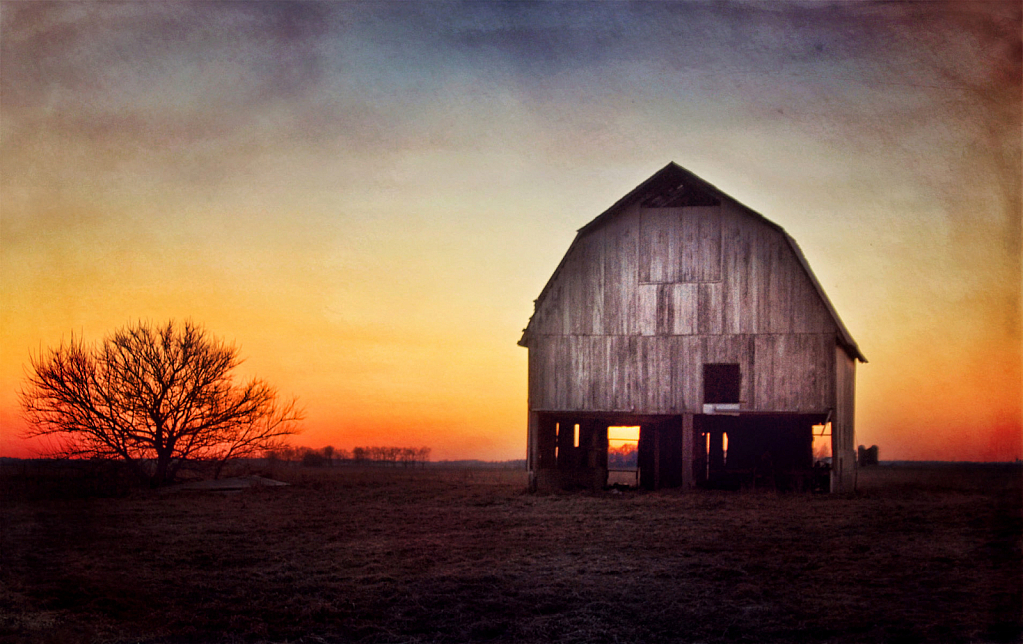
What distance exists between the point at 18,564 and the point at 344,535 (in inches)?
207

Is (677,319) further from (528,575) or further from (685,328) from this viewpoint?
(528,575)

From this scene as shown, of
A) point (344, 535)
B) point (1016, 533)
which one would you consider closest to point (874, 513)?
point (1016, 533)

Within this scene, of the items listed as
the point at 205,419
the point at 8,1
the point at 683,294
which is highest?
the point at 8,1

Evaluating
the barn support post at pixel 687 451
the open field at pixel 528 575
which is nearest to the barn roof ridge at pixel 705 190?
the barn support post at pixel 687 451

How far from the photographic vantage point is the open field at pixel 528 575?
10.1m

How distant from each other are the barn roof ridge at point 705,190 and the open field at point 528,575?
19.4 feet

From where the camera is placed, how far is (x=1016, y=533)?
47.6ft

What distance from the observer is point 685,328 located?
25.2 metres

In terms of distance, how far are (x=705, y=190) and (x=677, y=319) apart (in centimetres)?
359

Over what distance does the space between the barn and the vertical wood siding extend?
3 cm

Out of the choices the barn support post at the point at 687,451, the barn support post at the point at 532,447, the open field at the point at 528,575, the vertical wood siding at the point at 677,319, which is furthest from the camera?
the barn support post at the point at 532,447

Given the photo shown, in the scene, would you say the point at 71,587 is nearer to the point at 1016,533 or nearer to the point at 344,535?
the point at 344,535

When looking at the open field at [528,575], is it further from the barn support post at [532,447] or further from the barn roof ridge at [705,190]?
the barn roof ridge at [705,190]

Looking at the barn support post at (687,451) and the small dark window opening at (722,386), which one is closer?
the barn support post at (687,451)
